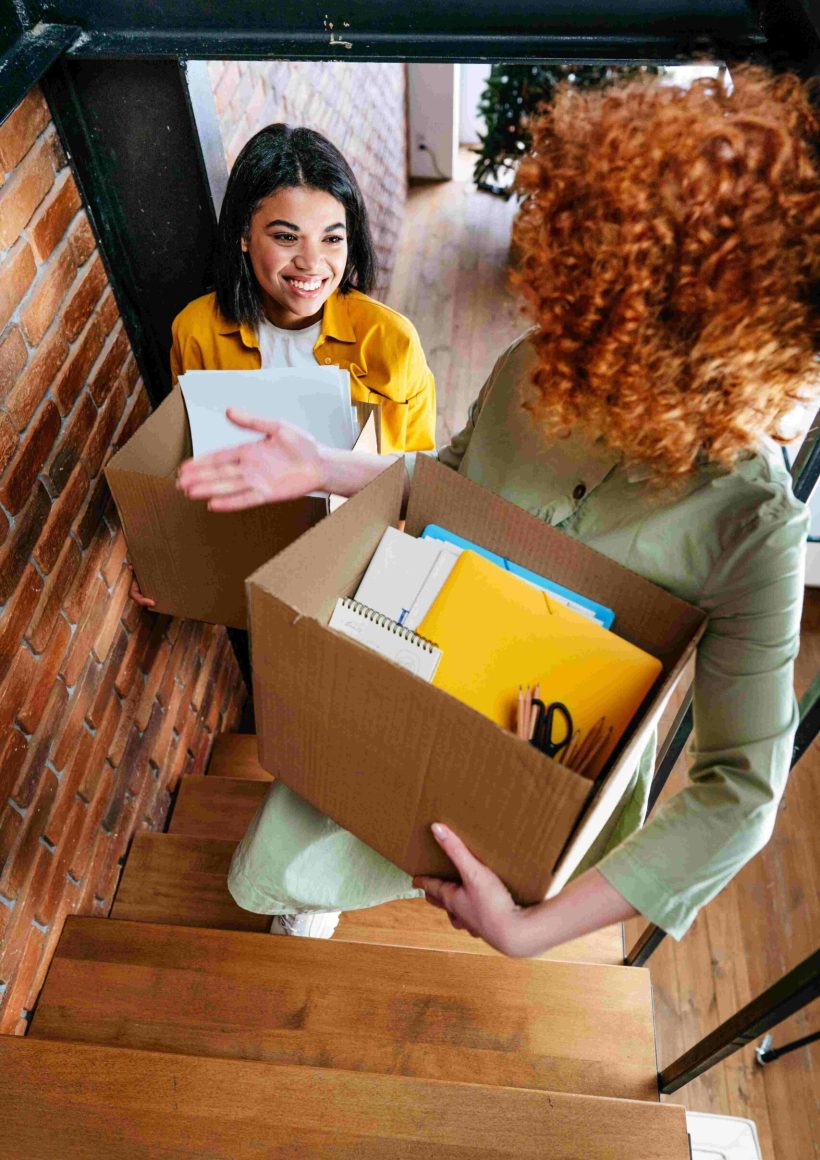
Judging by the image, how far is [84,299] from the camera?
149 centimetres

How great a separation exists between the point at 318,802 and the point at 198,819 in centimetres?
99

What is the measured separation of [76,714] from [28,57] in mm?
1071

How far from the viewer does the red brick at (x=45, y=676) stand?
1.34 metres

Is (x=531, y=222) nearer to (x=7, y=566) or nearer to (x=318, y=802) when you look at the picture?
(x=318, y=802)

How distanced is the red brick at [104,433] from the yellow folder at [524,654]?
818 mm

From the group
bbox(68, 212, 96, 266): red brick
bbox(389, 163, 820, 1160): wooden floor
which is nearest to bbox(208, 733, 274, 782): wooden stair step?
bbox(389, 163, 820, 1160): wooden floor

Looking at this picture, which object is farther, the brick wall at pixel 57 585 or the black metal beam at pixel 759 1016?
the brick wall at pixel 57 585

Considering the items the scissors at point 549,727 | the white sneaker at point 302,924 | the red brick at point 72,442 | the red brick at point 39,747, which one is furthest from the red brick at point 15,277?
the white sneaker at point 302,924

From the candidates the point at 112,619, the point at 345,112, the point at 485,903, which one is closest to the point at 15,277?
the point at 112,619

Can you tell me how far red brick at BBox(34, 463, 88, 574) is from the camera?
136cm

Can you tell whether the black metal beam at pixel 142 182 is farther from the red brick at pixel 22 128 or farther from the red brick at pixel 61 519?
the red brick at pixel 61 519

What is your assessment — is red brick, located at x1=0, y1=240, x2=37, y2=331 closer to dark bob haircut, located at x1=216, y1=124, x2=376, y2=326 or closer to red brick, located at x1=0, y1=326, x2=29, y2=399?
red brick, located at x1=0, y1=326, x2=29, y2=399

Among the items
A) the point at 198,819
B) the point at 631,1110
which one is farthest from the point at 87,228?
the point at 631,1110

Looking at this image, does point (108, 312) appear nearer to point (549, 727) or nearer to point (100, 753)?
point (100, 753)
